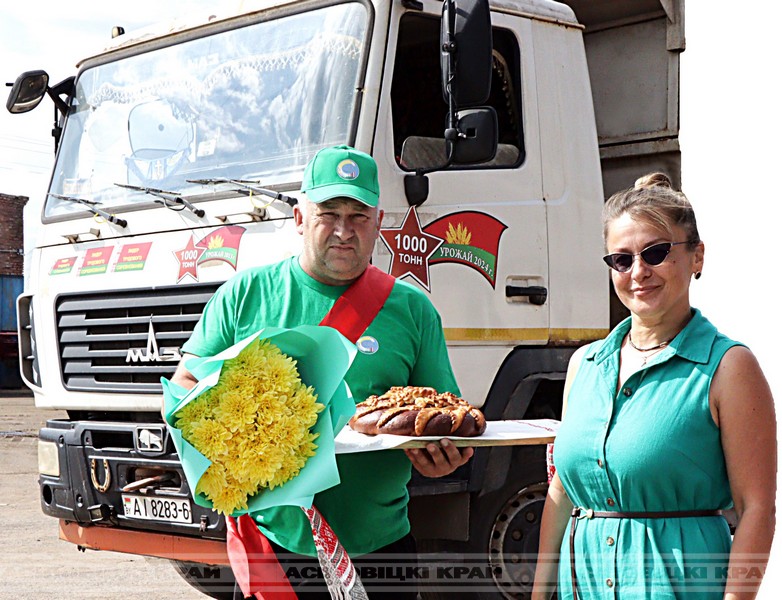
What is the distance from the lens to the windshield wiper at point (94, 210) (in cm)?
522

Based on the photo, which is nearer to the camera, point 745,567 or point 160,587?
point 745,567

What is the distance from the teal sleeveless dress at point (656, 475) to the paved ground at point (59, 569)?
14.7ft

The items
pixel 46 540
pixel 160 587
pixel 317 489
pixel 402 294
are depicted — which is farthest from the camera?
pixel 46 540

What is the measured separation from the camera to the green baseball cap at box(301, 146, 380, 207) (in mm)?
2939

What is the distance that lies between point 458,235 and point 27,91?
2753mm

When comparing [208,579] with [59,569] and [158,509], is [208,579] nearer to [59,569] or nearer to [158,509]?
[59,569]

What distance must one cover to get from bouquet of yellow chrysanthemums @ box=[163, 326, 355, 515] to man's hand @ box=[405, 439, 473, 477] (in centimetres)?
29

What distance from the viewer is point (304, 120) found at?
4727 millimetres

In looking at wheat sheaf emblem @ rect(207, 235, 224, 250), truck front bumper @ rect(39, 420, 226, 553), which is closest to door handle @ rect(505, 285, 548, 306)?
wheat sheaf emblem @ rect(207, 235, 224, 250)

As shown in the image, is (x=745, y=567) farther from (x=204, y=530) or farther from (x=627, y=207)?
(x=204, y=530)

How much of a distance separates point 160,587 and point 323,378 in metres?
4.49

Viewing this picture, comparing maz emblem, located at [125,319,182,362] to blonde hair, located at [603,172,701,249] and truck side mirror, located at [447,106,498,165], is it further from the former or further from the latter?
blonde hair, located at [603,172,701,249]

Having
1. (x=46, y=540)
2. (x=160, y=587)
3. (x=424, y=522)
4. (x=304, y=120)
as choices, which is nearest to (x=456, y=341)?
(x=424, y=522)

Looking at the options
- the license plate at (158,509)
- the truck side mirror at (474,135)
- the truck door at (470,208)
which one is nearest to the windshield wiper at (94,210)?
the license plate at (158,509)
